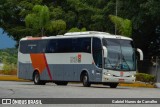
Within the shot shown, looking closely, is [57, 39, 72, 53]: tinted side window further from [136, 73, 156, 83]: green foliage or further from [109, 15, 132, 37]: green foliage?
[109, 15, 132, 37]: green foliage

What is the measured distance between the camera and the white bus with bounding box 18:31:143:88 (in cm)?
3441

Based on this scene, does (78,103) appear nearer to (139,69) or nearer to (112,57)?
(112,57)

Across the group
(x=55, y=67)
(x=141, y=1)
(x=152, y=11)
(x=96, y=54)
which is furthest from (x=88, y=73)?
(x=141, y=1)

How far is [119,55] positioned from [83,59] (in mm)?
2370

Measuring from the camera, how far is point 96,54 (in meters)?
34.6

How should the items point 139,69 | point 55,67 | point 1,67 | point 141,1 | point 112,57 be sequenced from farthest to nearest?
point 1,67 < point 139,69 < point 141,1 < point 55,67 < point 112,57

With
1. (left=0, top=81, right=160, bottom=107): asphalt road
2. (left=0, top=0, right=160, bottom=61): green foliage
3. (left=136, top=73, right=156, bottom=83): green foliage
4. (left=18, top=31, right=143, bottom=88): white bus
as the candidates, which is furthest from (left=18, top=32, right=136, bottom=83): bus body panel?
(left=0, top=0, right=160, bottom=61): green foliage

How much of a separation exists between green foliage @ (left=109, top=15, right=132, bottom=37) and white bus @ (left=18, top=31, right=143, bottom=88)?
9.39 meters

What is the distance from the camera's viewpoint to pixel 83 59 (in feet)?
117

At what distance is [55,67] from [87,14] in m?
20.0

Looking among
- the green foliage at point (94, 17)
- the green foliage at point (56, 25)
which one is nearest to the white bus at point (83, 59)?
the green foliage at point (94, 17)

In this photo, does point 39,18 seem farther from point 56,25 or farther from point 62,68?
point 62,68

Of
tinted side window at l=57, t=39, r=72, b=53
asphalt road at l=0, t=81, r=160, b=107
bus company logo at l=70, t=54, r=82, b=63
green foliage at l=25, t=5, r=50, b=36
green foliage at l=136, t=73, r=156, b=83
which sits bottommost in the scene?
green foliage at l=136, t=73, r=156, b=83

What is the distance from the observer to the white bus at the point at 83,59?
34.4m
